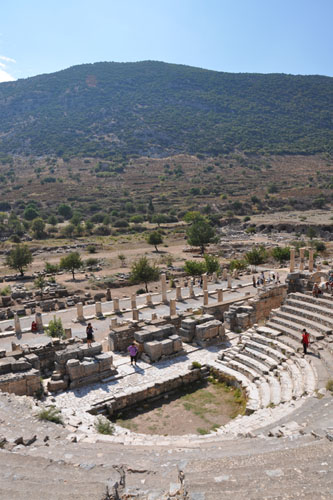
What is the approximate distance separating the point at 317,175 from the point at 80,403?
11054 centimetres

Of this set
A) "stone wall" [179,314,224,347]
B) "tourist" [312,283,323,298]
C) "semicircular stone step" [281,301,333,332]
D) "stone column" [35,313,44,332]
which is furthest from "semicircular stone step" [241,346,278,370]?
"stone column" [35,313,44,332]

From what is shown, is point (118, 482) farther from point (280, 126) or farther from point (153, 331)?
point (280, 126)

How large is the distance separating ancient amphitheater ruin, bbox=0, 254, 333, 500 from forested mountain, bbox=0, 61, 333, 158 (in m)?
122

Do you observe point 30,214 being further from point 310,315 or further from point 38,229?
point 310,315

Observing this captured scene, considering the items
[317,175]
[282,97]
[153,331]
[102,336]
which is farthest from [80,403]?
[282,97]

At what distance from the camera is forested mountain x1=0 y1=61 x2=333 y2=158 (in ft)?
467

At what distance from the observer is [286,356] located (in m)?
15.6

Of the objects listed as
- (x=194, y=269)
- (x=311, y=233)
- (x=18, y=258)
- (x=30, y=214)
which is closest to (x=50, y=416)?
(x=194, y=269)

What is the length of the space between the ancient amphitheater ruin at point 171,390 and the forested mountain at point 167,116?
12199 cm

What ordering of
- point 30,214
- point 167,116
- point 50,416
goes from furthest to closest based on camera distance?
point 167,116 → point 30,214 → point 50,416

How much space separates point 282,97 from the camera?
182 meters

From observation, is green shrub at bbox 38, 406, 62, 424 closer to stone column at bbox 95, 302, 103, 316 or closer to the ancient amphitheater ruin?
the ancient amphitheater ruin

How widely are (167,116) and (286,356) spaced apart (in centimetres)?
16048

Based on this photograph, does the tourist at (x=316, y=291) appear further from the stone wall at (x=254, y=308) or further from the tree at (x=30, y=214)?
the tree at (x=30, y=214)
